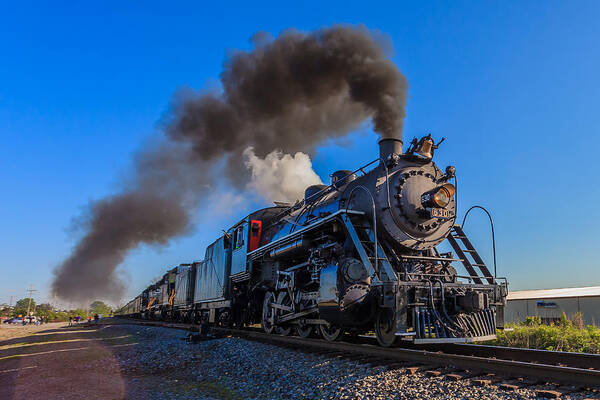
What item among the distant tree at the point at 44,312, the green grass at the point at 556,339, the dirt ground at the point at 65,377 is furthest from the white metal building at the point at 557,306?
the distant tree at the point at 44,312

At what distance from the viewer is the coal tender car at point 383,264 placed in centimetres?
631

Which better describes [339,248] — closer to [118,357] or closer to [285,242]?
[285,242]

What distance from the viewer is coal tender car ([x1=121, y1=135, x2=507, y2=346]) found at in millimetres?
6312

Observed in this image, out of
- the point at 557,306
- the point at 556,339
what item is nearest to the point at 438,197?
the point at 556,339

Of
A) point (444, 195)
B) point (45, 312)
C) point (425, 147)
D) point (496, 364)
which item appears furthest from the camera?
point (45, 312)

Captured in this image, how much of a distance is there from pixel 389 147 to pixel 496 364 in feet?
14.9

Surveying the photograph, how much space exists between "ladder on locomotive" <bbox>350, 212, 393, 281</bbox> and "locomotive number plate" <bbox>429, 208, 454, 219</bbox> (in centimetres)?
109

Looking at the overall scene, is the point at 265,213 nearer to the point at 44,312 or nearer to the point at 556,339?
the point at 556,339

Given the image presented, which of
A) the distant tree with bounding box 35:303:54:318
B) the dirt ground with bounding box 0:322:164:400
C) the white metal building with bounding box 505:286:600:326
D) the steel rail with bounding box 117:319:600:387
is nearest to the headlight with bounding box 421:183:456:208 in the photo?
the steel rail with bounding box 117:319:600:387

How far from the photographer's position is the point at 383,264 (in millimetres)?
6762

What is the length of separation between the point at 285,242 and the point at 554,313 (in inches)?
556

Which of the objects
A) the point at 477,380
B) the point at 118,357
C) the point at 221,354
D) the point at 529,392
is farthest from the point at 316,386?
the point at 118,357

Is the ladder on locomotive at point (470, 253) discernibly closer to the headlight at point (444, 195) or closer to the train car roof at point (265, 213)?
the headlight at point (444, 195)

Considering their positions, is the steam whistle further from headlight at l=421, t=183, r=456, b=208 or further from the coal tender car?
headlight at l=421, t=183, r=456, b=208
